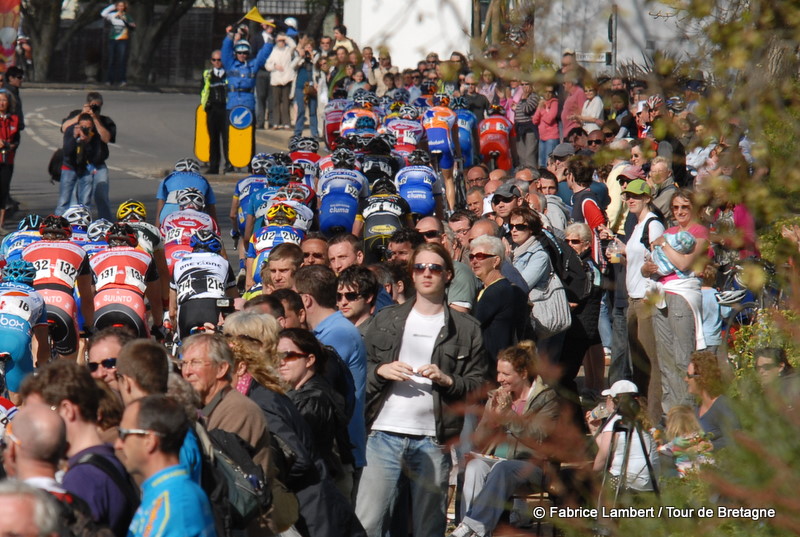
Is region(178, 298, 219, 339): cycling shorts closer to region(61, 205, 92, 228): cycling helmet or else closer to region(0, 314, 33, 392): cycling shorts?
region(0, 314, 33, 392): cycling shorts

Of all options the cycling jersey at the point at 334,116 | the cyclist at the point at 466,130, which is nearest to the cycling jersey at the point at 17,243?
the cyclist at the point at 466,130

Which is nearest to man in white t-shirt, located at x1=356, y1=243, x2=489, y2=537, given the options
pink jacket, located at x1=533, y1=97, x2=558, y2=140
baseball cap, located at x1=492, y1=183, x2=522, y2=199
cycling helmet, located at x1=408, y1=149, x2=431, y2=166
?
baseball cap, located at x1=492, y1=183, x2=522, y2=199

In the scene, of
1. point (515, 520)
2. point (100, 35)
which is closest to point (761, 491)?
point (515, 520)

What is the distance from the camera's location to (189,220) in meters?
13.3

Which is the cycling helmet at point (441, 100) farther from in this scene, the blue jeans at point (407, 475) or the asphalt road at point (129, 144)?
the blue jeans at point (407, 475)

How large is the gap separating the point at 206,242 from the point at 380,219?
2114mm

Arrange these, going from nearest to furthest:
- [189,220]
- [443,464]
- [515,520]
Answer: [443,464] < [515,520] < [189,220]

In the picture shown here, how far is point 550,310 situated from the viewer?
9.99 m

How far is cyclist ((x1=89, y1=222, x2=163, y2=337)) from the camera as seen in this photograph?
10875 millimetres

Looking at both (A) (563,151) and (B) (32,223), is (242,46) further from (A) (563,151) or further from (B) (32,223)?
(B) (32,223)

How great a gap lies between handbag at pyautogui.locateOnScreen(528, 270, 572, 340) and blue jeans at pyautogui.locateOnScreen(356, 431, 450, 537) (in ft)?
9.01

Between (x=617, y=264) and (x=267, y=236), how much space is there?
3.34m

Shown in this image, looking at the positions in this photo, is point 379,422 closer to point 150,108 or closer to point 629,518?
point 629,518

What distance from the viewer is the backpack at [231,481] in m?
4.87
